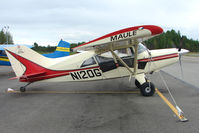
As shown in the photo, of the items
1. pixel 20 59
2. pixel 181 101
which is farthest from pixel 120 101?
pixel 20 59

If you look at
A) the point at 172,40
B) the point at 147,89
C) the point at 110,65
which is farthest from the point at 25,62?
the point at 172,40

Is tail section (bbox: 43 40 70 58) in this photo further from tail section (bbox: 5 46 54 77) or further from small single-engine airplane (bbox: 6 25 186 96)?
small single-engine airplane (bbox: 6 25 186 96)

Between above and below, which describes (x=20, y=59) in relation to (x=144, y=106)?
above

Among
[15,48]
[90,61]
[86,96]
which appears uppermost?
[15,48]

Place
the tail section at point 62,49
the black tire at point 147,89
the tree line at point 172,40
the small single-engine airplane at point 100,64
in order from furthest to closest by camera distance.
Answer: the tree line at point 172,40 → the tail section at point 62,49 → the small single-engine airplane at point 100,64 → the black tire at point 147,89

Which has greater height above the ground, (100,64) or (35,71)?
(100,64)

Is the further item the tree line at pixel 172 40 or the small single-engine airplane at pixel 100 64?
the tree line at pixel 172 40

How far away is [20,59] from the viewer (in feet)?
21.1

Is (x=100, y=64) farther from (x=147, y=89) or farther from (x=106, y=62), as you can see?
(x=147, y=89)

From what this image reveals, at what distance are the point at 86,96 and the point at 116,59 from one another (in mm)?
1940

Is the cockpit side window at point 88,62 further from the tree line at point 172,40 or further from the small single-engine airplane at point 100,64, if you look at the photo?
the tree line at point 172,40

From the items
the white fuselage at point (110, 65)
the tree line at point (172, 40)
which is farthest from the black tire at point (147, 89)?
the tree line at point (172, 40)

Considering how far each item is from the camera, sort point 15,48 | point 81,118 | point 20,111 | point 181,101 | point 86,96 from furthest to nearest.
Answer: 1. point 15,48
2. point 86,96
3. point 181,101
4. point 20,111
5. point 81,118

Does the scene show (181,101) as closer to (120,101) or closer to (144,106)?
(144,106)
